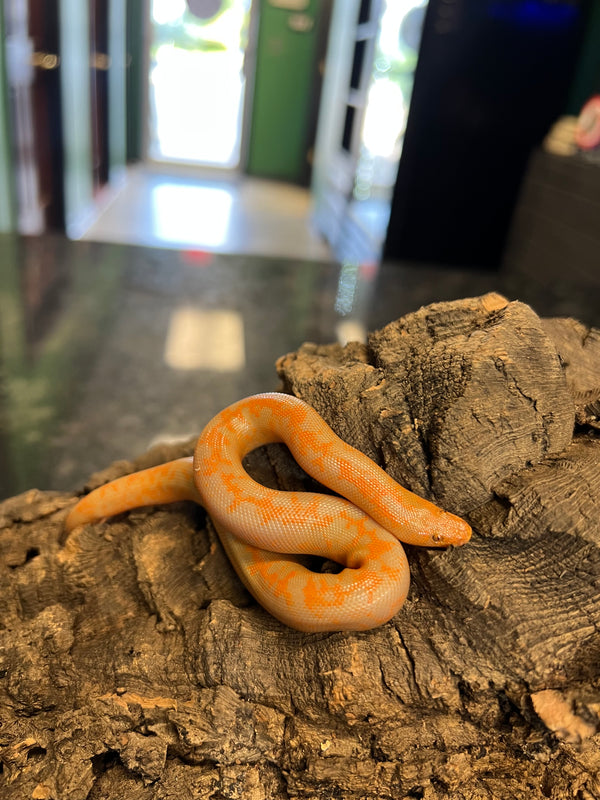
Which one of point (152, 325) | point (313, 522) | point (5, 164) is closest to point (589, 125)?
point (152, 325)

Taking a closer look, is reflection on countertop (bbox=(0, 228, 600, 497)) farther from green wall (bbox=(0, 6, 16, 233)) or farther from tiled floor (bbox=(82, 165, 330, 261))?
tiled floor (bbox=(82, 165, 330, 261))

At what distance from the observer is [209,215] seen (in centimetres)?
515

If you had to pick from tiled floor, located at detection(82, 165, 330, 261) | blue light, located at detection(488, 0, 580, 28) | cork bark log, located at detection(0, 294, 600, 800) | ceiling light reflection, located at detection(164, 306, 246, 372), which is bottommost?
tiled floor, located at detection(82, 165, 330, 261)

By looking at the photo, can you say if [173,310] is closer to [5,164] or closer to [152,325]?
[152,325]

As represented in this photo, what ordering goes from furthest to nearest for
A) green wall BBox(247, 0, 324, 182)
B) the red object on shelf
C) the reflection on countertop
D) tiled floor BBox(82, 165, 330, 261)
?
1. green wall BBox(247, 0, 324, 182)
2. tiled floor BBox(82, 165, 330, 261)
3. the red object on shelf
4. the reflection on countertop

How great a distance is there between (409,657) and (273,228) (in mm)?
4516

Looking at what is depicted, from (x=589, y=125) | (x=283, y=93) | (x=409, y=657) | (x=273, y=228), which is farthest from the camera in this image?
(x=283, y=93)

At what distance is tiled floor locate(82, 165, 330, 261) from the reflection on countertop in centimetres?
Result: 32

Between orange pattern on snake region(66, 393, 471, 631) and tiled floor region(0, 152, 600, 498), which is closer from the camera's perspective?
orange pattern on snake region(66, 393, 471, 631)

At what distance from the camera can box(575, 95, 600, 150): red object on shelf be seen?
3.26m

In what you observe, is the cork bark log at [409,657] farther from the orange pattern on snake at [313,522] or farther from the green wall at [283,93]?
the green wall at [283,93]

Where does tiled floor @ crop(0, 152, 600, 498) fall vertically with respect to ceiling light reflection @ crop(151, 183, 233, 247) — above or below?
above

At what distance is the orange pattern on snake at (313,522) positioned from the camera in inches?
37.6

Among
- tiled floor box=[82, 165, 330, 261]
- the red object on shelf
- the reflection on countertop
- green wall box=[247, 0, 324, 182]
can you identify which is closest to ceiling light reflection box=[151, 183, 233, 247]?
tiled floor box=[82, 165, 330, 261]
